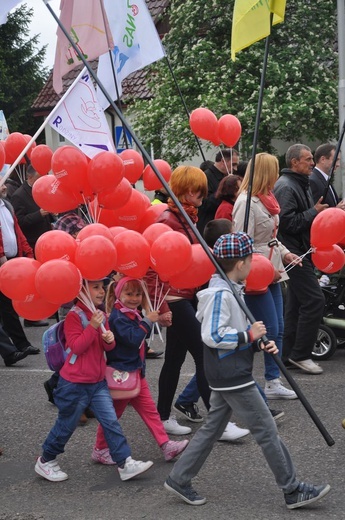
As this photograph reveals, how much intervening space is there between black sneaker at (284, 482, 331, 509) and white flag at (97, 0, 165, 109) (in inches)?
198

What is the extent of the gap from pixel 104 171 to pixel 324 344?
4029 mm

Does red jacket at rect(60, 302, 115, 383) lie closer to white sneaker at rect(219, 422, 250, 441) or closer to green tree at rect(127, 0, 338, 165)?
white sneaker at rect(219, 422, 250, 441)

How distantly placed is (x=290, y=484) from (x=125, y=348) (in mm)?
1358

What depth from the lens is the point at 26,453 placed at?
5996 millimetres

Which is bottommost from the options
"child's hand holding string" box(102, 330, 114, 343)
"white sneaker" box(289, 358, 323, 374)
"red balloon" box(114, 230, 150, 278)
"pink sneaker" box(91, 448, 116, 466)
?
"white sneaker" box(289, 358, 323, 374)

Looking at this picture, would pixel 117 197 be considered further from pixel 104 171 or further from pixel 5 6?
pixel 5 6

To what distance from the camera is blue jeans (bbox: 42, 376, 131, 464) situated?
526 centimetres

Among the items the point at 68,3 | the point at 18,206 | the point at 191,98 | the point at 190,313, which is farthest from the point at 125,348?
Result: the point at 191,98

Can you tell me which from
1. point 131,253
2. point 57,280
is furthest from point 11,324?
point 57,280

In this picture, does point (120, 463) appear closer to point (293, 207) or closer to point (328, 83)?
point (293, 207)

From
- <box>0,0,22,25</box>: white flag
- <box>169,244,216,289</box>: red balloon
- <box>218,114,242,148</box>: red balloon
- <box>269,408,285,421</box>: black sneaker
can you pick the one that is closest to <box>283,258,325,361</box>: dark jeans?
<box>218,114,242,148</box>: red balloon

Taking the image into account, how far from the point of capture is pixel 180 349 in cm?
617

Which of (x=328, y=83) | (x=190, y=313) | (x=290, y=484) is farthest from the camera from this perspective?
(x=328, y=83)

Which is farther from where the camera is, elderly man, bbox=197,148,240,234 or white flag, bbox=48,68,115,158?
elderly man, bbox=197,148,240,234
